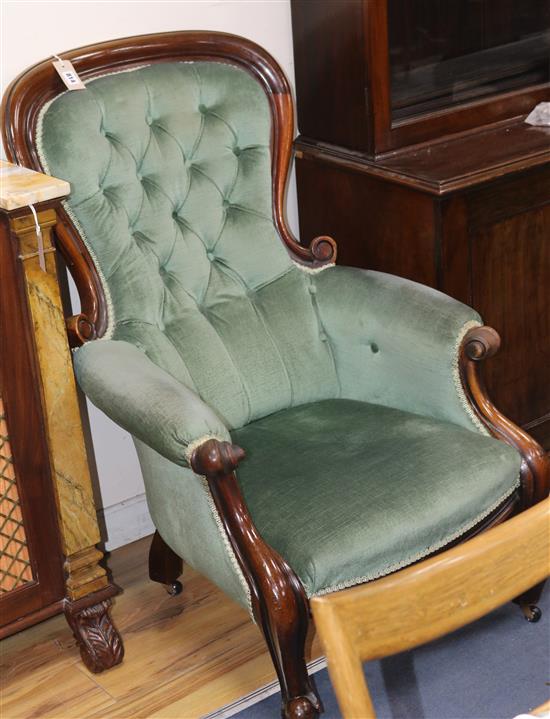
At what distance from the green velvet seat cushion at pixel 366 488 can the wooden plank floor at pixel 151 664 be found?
45 cm

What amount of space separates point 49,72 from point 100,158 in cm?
19

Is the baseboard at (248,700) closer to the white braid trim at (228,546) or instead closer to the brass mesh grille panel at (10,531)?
the white braid trim at (228,546)

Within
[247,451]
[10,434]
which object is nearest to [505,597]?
[247,451]

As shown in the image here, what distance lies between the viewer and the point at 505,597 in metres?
1.04

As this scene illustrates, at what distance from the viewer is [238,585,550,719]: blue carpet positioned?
195 cm

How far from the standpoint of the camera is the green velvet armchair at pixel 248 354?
5.84 feet

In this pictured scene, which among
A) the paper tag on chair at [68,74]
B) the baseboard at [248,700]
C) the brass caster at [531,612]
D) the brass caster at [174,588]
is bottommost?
the brass caster at [174,588]

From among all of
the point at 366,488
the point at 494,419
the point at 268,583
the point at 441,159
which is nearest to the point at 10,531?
the point at 268,583

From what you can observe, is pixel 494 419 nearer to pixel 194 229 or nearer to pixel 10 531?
pixel 194 229

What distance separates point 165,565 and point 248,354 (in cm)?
53

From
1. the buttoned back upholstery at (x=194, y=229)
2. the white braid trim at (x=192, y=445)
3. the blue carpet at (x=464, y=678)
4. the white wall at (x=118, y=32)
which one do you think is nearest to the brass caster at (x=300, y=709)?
the blue carpet at (x=464, y=678)

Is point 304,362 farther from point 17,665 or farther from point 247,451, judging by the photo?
point 17,665

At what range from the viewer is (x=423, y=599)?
0.98 metres

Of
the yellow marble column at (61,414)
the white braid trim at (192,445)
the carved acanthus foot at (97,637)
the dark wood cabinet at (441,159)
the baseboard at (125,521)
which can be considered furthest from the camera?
the baseboard at (125,521)
